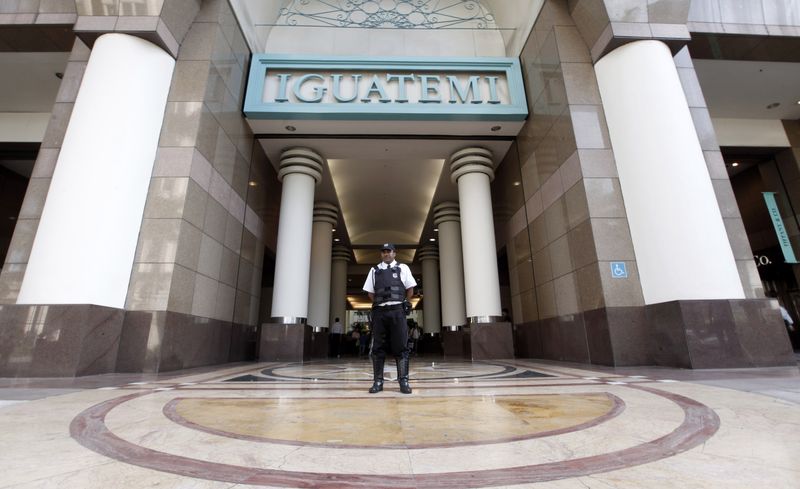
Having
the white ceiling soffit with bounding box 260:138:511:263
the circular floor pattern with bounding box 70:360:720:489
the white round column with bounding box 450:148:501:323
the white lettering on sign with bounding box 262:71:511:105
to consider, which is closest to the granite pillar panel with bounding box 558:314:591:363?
the white round column with bounding box 450:148:501:323

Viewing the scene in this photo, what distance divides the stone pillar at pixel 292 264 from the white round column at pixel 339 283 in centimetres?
720

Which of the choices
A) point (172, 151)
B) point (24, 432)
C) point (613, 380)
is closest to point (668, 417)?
point (613, 380)

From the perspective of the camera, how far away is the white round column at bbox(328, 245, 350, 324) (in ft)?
57.0

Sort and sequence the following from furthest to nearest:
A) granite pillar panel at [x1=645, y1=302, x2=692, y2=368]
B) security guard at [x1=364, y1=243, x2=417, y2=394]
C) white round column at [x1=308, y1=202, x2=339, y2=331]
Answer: white round column at [x1=308, y1=202, x2=339, y2=331]
granite pillar panel at [x1=645, y1=302, x2=692, y2=368]
security guard at [x1=364, y1=243, x2=417, y2=394]

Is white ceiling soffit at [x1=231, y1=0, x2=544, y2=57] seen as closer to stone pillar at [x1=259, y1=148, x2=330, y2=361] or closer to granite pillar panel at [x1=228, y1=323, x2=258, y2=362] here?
stone pillar at [x1=259, y1=148, x2=330, y2=361]

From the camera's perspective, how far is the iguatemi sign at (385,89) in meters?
8.89

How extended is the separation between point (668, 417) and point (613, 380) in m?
2.05

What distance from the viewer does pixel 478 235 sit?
31.6 ft

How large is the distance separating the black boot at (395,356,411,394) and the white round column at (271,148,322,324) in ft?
19.7

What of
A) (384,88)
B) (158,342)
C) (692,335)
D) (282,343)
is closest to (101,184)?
(158,342)

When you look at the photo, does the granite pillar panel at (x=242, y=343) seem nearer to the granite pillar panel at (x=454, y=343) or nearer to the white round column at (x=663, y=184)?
the granite pillar panel at (x=454, y=343)

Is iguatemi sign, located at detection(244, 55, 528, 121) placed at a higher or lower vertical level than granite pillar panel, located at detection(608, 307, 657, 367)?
higher

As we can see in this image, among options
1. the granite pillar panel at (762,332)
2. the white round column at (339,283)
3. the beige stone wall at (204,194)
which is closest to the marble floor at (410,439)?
the granite pillar panel at (762,332)

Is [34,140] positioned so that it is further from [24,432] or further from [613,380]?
[613,380]
